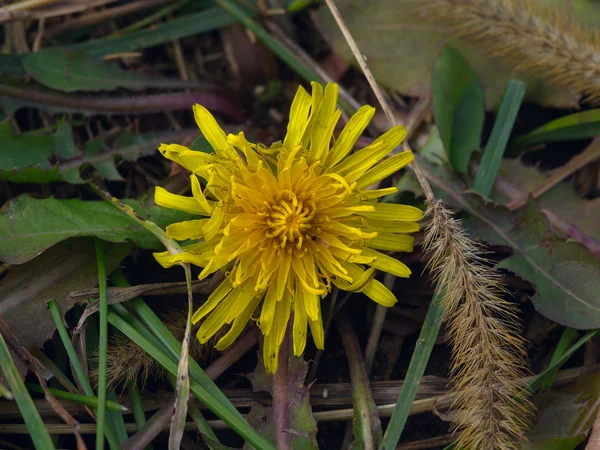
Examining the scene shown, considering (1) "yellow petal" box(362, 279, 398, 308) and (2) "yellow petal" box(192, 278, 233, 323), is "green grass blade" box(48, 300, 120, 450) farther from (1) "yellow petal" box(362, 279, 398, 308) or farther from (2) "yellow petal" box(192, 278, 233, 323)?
(1) "yellow petal" box(362, 279, 398, 308)

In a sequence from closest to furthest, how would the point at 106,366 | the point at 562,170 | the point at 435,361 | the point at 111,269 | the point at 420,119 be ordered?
1. the point at 106,366
2. the point at 111,269
3. the point at 435,361
4. the point at 562,170
5. the point at 420,119

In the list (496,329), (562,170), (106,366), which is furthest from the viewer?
(562,170)

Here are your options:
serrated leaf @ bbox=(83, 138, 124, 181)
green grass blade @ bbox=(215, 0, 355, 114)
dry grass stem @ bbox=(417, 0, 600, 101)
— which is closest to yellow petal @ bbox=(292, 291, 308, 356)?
serrated leaf @ bbox=(83, 138, 124, 181)

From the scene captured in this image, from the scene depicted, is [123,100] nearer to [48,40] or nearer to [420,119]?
[48,40]

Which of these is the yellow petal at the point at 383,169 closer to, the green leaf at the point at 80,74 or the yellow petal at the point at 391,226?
the yellow petal at the point at 391,226

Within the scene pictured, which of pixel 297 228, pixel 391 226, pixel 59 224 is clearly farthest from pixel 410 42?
pixel 59 224

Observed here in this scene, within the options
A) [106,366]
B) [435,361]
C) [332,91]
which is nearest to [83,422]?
[106,366]
